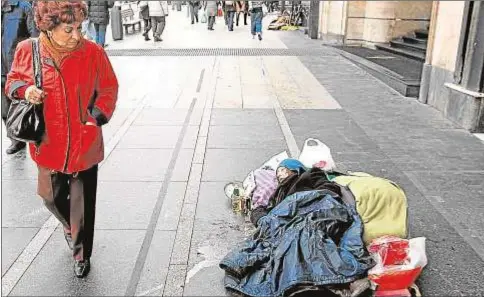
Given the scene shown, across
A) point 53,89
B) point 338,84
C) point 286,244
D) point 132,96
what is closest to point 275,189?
point 286,244

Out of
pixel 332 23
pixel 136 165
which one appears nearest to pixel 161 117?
pixel 136 165

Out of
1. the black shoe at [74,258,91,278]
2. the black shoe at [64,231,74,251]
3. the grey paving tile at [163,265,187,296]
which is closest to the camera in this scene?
the grey paving tile at [163,265,187,296]

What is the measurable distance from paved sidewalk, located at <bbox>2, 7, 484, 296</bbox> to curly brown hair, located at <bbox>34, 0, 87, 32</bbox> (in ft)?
5.04

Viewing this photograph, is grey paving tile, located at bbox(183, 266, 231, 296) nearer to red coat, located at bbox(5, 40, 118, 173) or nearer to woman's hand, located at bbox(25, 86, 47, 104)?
red coat, located at bbox(5, 40, 118, 173)

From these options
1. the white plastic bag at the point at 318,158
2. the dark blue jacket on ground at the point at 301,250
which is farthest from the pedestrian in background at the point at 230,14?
the dark blue jacket on ground at the point at 301,250

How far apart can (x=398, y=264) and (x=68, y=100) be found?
6.83 feet

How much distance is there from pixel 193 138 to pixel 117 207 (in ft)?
7.06

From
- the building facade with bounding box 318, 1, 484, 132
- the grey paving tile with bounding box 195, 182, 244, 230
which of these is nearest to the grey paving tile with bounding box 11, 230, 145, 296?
the grey paving tile with bounding box 195, 182, 244, 230

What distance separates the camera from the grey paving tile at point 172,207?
4.03 meters

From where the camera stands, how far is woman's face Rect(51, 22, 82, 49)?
111 inches

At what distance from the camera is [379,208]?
3514mm

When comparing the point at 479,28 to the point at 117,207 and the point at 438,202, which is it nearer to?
the point at 438,202

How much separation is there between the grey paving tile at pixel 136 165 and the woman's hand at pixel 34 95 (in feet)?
7.18

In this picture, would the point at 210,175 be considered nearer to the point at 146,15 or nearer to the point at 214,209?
the point at 214,209
